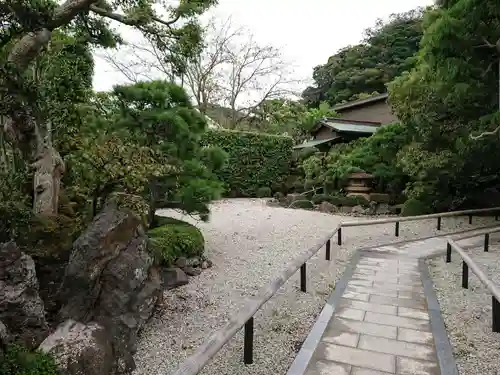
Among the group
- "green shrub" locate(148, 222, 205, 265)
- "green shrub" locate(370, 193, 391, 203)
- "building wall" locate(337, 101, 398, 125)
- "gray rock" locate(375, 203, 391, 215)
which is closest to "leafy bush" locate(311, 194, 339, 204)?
"green shrub" locate(370, 193, 391, 203)

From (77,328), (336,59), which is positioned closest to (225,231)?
(77,328)

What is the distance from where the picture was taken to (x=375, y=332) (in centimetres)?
315

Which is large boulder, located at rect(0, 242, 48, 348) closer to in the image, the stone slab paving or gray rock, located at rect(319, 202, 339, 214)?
the stone slab paving

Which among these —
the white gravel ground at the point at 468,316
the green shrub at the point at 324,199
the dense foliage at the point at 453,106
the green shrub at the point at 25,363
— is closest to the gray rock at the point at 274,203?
the green shrub at the point at 324,199

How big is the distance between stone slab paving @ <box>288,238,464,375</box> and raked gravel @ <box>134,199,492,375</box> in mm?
215

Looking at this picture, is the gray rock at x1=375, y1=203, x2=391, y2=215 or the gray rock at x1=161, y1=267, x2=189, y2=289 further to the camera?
the gray rock at x1=375, y1=203, x2=391, y2=215

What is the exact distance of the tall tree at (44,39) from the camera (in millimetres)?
2576

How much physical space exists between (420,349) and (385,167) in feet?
31.7

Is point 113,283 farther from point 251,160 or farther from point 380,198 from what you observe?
point 251,160

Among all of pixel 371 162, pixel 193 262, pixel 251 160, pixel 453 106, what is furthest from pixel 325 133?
pixel 193 262

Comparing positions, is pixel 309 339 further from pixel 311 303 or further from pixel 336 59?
pixel 336 59

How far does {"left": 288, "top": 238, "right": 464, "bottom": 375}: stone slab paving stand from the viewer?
2.60m

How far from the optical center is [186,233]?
509 cm

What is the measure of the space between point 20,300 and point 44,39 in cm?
240
